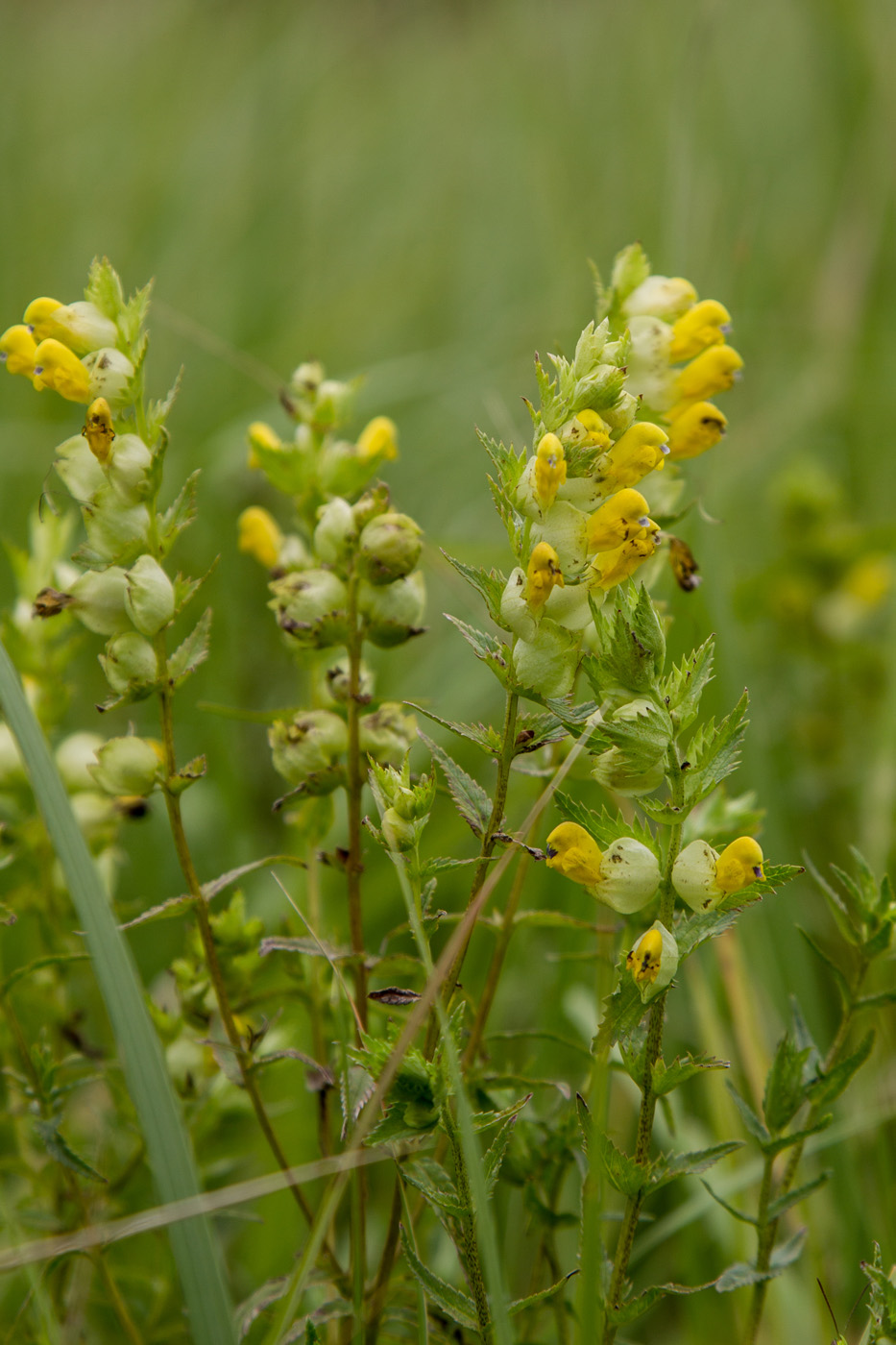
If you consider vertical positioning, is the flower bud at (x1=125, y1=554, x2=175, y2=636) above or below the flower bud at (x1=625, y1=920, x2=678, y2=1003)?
above

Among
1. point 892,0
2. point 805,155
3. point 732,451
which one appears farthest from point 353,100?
point 732,451

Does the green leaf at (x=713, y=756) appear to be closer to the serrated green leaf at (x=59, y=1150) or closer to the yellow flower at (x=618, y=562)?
the yellow flower at (x=618, y=562)

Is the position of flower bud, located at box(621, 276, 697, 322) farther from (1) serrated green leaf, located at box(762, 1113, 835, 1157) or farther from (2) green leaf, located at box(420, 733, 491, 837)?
(1) serrated green leaf, located at box(762, 1113, 835, 1157)

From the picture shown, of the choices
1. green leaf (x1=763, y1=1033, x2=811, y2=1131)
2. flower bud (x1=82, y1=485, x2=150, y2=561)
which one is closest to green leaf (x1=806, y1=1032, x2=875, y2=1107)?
green leaf (x1=763, y1=1033, x2=811, y2=1131)

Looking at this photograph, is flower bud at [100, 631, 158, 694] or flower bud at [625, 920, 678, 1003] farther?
flower bud at [100, 631, 158, 694]

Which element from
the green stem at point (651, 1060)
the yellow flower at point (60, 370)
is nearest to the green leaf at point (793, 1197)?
the green stem at point (651, 1060)

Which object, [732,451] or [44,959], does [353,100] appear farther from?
[44,959]

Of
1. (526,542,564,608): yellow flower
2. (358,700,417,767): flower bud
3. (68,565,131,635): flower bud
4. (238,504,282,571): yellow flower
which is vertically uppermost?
(238,504,282,571): yellow flower
